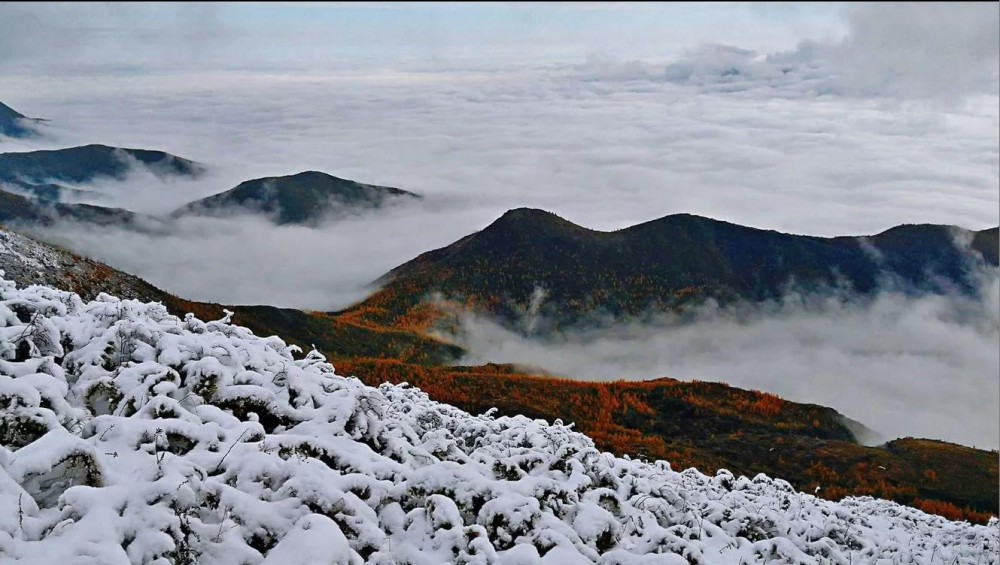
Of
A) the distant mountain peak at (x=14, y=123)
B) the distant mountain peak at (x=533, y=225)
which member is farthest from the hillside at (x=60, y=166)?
the distant mountain peak at (x=533, y=225)

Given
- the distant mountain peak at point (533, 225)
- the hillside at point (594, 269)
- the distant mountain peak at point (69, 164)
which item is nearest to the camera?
the distant mountain peak at point (69, 164)

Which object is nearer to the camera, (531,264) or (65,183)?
(65,183)

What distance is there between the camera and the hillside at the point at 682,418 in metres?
29.3

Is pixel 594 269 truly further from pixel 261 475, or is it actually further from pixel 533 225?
pixel 261 475

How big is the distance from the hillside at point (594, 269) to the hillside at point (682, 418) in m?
98.0

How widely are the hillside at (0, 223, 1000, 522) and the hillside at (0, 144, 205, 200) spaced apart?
2134 millimetres

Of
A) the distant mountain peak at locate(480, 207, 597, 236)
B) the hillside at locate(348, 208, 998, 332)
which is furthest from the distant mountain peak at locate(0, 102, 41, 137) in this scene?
the distant mountain peak at locate(480, 207, 597, 236)

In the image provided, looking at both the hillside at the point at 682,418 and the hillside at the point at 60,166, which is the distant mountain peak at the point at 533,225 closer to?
the hillside at the point at 682,418

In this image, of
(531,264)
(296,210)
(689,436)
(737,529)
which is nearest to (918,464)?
(689,436)

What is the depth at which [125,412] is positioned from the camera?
6.26m

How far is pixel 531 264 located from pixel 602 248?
2389 centimetres

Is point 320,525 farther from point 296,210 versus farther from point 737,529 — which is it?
point 296,210

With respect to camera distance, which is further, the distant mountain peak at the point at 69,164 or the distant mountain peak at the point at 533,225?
the distant mountain peak at the point at 533,225

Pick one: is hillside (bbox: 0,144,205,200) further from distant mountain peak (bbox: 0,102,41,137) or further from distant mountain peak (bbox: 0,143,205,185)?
distant mountain peak (bbox: 0,102,41,137)
